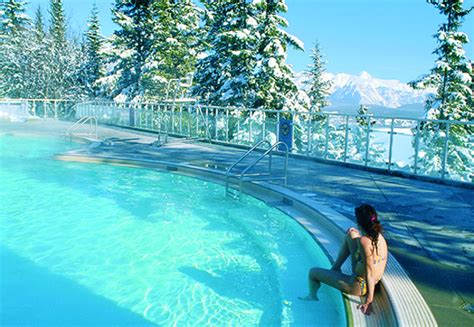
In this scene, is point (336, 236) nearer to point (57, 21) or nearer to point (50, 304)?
point (50, 304)

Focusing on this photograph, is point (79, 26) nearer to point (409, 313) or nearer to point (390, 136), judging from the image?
point (390, 136)

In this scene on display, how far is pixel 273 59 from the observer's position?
16.9 meters

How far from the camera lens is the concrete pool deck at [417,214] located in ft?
10.8

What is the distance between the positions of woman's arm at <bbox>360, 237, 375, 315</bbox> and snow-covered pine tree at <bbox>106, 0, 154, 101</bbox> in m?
23.8

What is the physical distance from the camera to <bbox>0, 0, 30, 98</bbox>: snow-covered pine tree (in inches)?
1359

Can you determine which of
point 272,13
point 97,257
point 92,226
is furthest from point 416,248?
point 272,13

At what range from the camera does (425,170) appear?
28.2ft

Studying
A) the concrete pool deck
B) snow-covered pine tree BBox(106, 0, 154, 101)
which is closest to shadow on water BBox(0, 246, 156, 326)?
the concrete pool deck

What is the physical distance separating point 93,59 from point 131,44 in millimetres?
8783

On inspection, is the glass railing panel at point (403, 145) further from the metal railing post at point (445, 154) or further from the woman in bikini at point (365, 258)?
the woman in bikini at point (365, 258)

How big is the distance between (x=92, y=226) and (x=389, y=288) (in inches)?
Answer: 189

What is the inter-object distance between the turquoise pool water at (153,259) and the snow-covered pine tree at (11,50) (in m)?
30.4

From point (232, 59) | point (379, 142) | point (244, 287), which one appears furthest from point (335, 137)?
point (232, 59)

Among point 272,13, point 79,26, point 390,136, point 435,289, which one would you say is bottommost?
point 435,289
